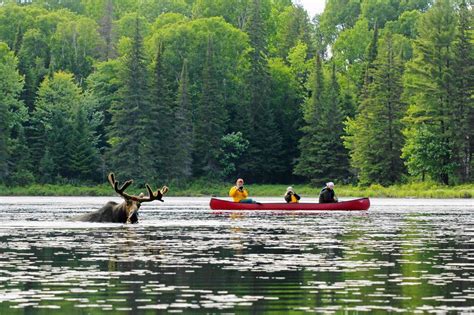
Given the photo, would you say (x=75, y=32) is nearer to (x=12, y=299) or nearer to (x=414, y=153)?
(x=414, y=153)

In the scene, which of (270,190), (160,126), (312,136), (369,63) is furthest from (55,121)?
(369,63)

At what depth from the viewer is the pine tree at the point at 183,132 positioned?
112 m

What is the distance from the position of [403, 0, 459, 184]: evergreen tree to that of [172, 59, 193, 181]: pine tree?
74.7ft

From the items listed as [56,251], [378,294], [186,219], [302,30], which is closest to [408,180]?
[302,30]

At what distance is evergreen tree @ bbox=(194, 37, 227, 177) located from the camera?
378ft

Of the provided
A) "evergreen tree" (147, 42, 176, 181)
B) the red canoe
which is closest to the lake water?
the red canoe

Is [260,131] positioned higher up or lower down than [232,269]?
higher up

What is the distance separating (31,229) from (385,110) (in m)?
68.8

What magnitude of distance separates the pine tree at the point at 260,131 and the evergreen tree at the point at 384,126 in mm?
15861

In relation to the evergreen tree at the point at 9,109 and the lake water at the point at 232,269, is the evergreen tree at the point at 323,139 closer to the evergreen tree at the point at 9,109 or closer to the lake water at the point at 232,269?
the evergreen tree at the point at 9,109

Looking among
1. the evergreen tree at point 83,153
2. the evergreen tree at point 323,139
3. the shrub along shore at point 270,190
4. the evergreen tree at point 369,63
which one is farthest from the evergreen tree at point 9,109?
the evergreen tree at point 369,63

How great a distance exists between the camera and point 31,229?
36844 mm

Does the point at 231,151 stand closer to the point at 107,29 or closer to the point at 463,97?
the point at 463,97

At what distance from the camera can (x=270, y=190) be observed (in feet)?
367
